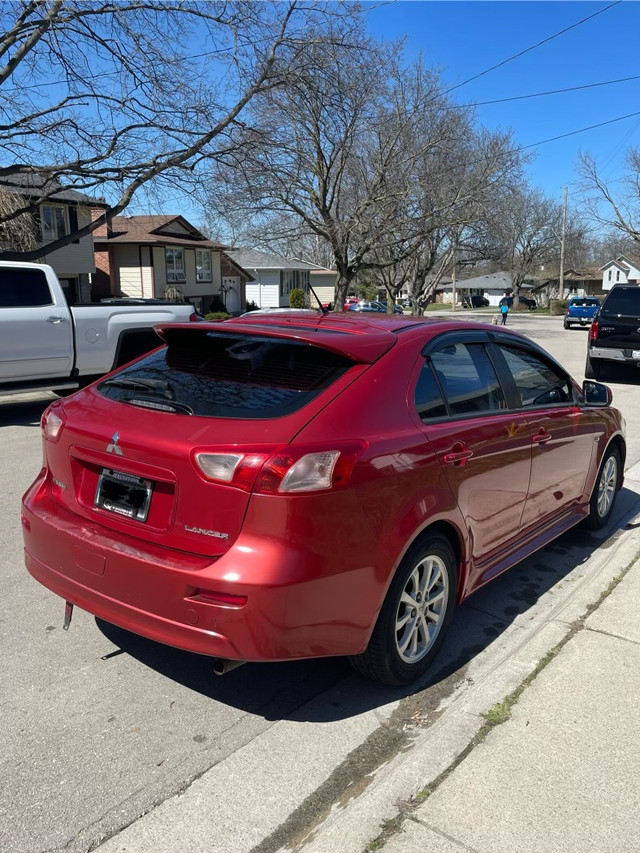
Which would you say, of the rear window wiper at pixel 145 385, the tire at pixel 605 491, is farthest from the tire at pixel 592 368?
the rear window wiper at pixel 145 385

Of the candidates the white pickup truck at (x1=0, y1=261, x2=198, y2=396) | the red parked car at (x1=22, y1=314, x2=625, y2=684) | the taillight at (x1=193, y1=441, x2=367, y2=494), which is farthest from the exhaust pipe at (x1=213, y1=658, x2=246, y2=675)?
the white pickup truck at (x1=0, y1=261, x2=198, y2=396)

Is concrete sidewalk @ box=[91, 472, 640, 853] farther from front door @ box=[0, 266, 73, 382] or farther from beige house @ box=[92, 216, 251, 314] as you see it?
beige house @ box=[92, 216, 251, 314]

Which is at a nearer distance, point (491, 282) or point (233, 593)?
point (233, 593)

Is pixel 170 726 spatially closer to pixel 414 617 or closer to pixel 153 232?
pixel 414 617

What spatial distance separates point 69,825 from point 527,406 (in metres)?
3.16

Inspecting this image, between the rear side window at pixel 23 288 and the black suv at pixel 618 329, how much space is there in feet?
34.3

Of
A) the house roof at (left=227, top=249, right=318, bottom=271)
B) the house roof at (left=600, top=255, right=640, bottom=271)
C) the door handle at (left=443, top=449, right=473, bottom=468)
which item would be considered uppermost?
the house roof at (left=600, top=255, right=640, bottom=271)

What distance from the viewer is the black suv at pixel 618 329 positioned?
45.6ft

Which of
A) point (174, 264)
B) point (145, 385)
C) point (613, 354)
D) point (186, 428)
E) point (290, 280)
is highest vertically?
point (174, 264)

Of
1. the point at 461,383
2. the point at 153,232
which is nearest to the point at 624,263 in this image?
the point at 153,232

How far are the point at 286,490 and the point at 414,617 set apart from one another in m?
1.08

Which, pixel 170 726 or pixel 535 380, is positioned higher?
pixel 535 380

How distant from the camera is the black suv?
13898 mm

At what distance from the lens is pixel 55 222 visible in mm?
33062
